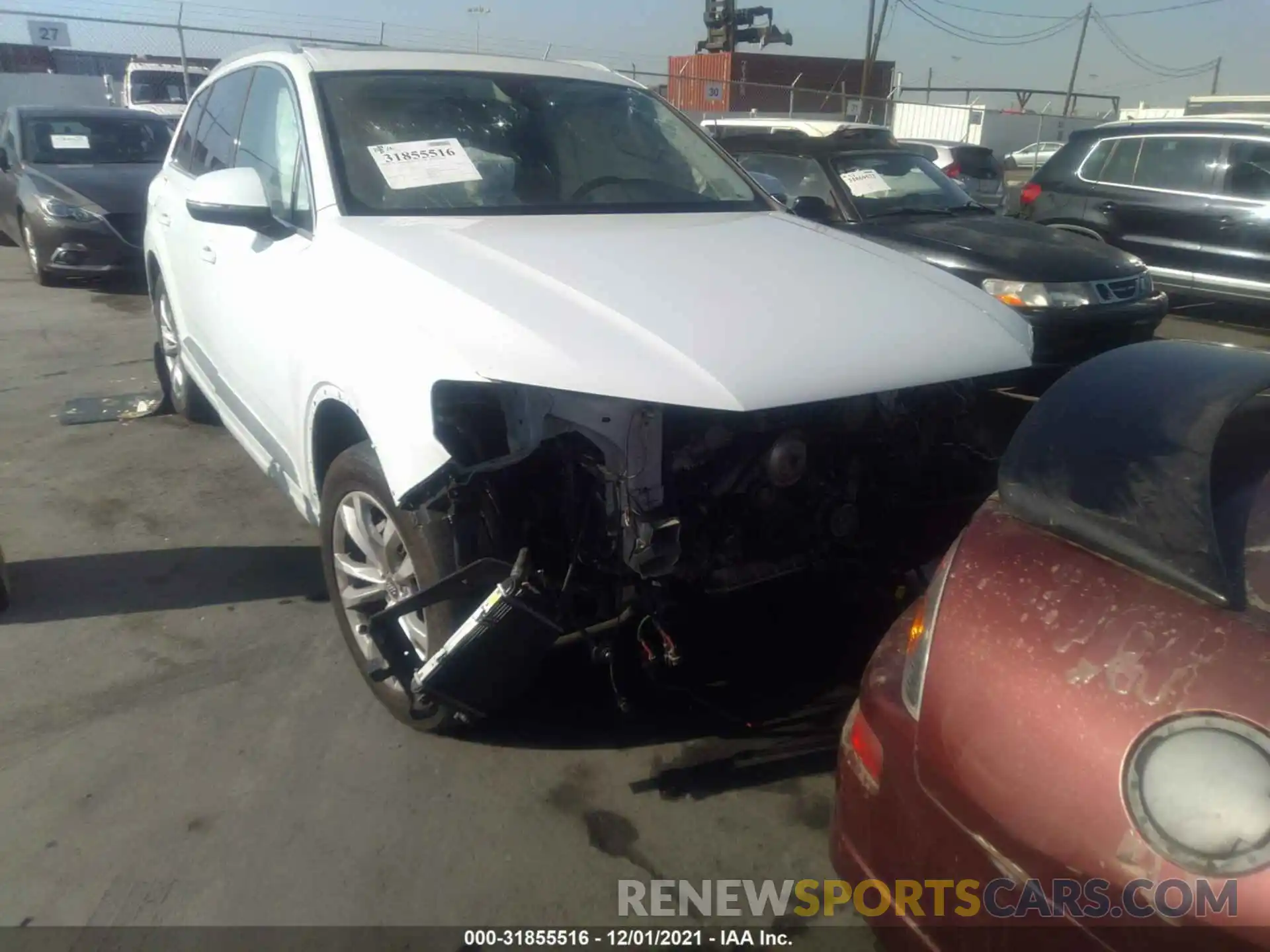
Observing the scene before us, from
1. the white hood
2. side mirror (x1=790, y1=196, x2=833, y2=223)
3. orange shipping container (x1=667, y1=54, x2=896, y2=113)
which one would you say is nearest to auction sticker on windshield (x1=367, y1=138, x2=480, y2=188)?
the white hood

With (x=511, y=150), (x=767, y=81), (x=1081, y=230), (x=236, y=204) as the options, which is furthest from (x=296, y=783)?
(x=767, y=81)

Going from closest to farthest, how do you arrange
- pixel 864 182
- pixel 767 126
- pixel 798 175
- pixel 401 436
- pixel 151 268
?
1. pixel 401 436
2. pixel 151 268
3. pixel 864 182
4. pixel 798 175
5. pixel 767 126

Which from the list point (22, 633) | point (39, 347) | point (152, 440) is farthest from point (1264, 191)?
point (39, 347)

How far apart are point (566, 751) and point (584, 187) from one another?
1.97 metres

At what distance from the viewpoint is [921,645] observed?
175cm

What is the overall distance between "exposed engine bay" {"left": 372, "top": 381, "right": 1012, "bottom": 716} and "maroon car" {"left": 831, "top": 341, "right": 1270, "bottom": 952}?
727 millimetres

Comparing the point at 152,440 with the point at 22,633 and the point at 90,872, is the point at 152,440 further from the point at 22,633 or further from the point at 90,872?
the point at 90,872

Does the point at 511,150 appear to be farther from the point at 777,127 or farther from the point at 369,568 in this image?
the point at 777,127

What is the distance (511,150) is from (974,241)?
12.8 feet

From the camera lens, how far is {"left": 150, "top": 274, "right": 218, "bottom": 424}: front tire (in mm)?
5191

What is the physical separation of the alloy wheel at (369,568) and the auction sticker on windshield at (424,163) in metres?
1.07

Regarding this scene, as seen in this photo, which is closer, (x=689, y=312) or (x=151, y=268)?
(x=689, y=312)

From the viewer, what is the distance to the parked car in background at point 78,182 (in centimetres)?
920

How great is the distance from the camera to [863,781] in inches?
71.7
